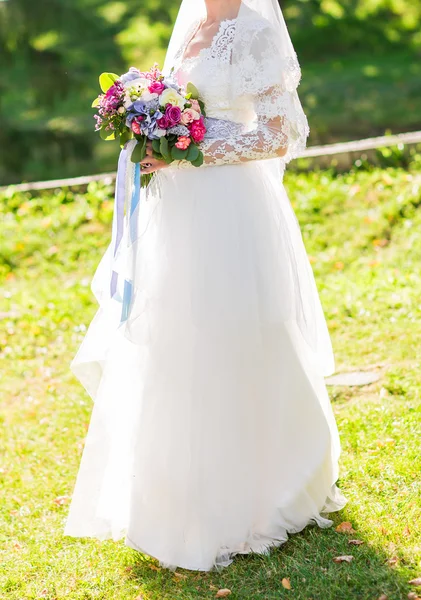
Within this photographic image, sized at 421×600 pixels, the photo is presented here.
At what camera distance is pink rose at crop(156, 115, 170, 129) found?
358 centimetres

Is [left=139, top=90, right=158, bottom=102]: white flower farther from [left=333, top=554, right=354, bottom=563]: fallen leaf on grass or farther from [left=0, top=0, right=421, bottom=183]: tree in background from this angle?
[left=0, top=0, right=421, bottom=183]: tree in background

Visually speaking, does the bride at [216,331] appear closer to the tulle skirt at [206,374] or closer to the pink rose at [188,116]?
the tulle skirt at [206,374]

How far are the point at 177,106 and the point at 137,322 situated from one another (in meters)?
0.97

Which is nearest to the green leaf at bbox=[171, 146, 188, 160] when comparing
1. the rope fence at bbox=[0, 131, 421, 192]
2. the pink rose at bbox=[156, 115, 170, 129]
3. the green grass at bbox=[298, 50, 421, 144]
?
the pink rose at bbox=[156, 115, 170, 129]

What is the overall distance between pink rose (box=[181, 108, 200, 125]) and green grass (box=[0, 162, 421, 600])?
197cm

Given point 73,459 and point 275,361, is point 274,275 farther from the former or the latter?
point 73,459

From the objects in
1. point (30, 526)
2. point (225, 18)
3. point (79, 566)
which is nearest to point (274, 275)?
point (225, 18)

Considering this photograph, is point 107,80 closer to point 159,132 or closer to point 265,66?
point 159,132

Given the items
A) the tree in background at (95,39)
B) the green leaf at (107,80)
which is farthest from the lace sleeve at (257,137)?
the tree in background at (95,39)

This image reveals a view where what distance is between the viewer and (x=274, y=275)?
3.84 metres

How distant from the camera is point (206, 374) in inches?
149

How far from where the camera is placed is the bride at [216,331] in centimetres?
377

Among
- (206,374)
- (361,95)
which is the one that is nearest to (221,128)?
(206,374)

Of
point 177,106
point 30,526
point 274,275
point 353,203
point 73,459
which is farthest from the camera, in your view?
point 353,203
